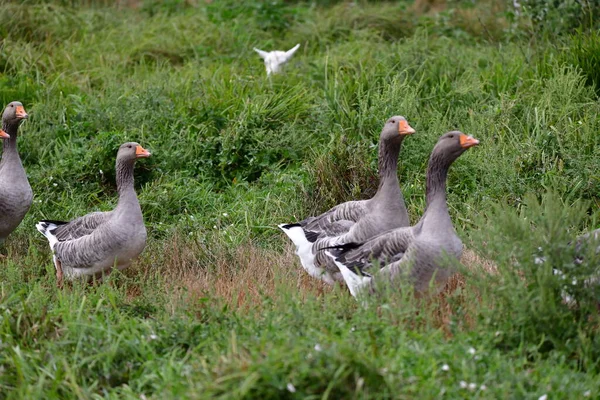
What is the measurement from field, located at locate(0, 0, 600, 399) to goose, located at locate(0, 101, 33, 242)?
0.27 m

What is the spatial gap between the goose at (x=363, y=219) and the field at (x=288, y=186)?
10.0 inches

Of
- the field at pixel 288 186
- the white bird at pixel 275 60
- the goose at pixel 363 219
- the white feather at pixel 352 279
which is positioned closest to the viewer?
the field at pixel 288 186

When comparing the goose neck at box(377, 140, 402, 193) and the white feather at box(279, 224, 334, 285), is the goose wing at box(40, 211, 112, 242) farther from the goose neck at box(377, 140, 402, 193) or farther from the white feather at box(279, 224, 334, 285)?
the goose neck at box(377, 140, 402, 193)

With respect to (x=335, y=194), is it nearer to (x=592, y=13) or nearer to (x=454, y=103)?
(x=454, y=103)

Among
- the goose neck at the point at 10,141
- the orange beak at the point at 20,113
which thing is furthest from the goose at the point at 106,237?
the orange beak at the point at 20,113

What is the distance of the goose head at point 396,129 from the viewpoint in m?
6.54

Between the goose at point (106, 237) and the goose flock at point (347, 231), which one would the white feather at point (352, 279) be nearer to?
the goose flock at point (347, 231)

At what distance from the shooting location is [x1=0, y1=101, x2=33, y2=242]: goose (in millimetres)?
7480

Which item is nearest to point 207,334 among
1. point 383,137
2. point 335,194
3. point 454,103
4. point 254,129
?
point 383,137

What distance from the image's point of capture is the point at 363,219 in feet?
21.5

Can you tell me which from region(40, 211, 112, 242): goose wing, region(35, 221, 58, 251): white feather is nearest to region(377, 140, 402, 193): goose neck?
region(40, 211, 112, 242): goose wing

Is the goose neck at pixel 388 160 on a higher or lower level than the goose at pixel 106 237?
higher

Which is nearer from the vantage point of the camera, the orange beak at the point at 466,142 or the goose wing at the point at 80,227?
the orange beak at the point at 466,142

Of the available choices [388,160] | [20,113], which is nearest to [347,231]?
[388,160]
